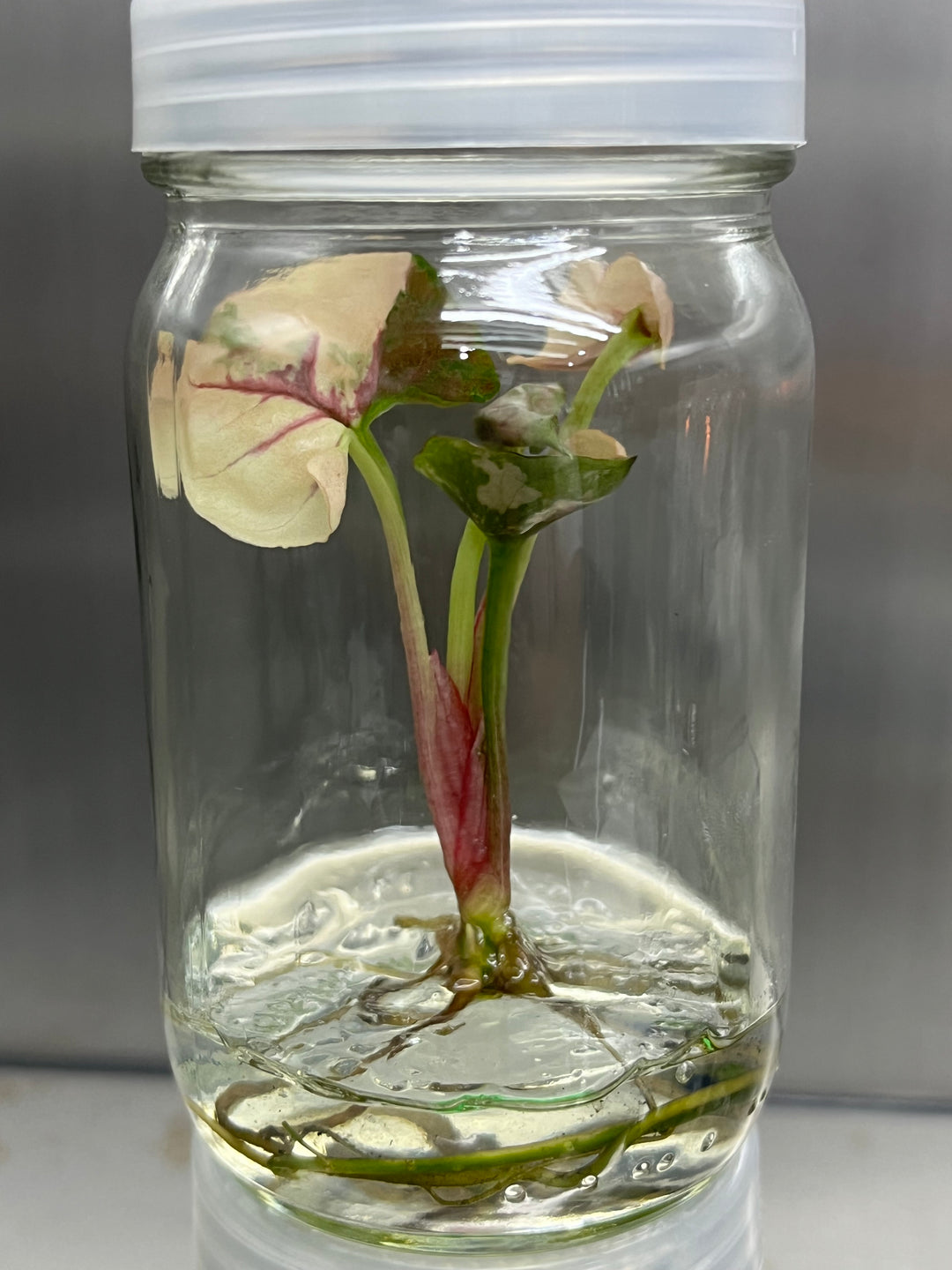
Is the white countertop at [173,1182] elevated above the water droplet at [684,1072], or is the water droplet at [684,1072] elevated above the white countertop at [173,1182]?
the water droplet at [684,1072]

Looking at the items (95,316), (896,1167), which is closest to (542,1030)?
(896,1167)

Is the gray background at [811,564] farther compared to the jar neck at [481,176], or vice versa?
the gray background at [811,564]

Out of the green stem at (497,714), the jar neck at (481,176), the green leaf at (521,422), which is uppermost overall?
the jar neck at (481,176)

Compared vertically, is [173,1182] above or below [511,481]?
below

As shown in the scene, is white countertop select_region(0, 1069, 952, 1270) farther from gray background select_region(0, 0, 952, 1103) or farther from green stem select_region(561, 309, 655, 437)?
green stem select_region(561, 309, 655, 437)

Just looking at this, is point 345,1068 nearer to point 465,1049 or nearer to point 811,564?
point 465,1049

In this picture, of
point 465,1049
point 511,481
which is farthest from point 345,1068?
point 511,481

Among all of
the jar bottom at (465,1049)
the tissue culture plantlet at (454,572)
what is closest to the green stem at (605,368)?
the tissue culture plantlet at (454,572)

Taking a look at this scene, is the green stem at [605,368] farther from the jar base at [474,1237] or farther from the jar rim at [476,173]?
the jar base at [474,1237]
